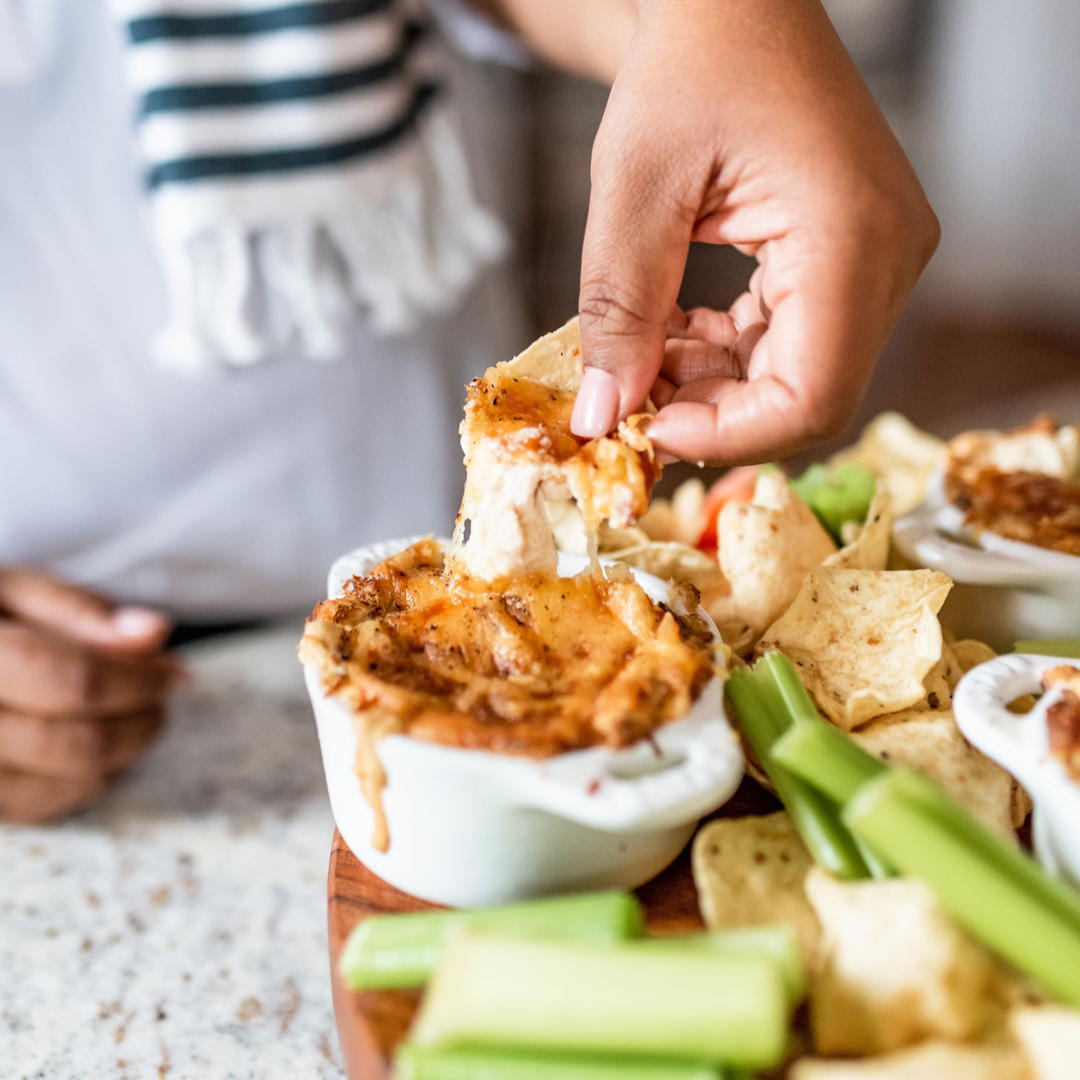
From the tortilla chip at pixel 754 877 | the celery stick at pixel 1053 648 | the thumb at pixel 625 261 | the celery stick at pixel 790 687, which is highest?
the thumb at pixel 625 261

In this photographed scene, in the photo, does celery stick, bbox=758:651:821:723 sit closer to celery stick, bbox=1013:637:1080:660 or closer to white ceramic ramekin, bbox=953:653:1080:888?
white ceramic ramekin, bbox=953:653:1080:888

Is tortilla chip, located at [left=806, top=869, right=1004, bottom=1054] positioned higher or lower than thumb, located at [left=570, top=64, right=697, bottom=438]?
lower

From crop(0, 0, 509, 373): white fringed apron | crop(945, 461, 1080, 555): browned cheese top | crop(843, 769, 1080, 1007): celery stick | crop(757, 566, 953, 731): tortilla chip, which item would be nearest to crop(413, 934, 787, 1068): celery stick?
crop(843, 769, 1080, 1007): celery stick

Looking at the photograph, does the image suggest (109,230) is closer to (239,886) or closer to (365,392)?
(365,392)

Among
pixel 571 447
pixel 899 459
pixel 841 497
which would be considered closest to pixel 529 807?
pixel 571 447

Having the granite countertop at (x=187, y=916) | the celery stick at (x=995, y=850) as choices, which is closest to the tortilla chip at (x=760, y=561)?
the celery stick at (x=995, y=850)

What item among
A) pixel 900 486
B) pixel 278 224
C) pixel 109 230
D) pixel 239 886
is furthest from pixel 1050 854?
pixel 109 230

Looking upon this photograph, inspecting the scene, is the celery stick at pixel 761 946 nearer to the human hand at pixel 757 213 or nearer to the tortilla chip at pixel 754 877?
the tortilla chip at pixel 754 877
